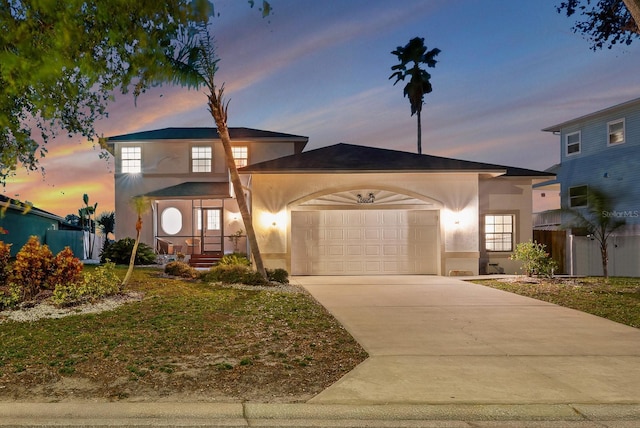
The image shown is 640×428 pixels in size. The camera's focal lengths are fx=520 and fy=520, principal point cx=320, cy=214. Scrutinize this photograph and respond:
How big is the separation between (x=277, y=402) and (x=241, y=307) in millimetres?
6035

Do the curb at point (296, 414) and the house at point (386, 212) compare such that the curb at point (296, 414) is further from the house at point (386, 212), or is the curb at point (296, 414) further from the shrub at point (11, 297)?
the house at point (386, 212)

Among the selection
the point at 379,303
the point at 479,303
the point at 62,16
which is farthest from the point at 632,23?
the point at 62,16

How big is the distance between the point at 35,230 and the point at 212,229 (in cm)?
1030

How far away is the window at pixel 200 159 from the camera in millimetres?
Answer: 25406

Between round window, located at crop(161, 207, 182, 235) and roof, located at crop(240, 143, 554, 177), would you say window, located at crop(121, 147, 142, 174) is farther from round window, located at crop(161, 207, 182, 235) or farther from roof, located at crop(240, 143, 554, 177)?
roof, located at crop(240, 143, 554, 177)

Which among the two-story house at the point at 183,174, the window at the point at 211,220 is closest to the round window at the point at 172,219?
the two-story house at the point at 183,174

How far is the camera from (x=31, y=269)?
11367 mm

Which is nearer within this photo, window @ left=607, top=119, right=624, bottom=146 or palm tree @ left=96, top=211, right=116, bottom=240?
window @ left=607, top=119, right=624, bottom=146

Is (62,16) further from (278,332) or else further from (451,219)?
(451,219)

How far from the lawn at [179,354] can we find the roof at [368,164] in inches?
299

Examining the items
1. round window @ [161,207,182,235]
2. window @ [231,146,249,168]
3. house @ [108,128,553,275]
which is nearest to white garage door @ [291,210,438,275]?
house @ [108,128,553,275]

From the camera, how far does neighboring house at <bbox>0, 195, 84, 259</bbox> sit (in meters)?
24.5

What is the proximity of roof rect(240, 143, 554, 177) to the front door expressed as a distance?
7.86 meters

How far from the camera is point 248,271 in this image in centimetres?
1638
